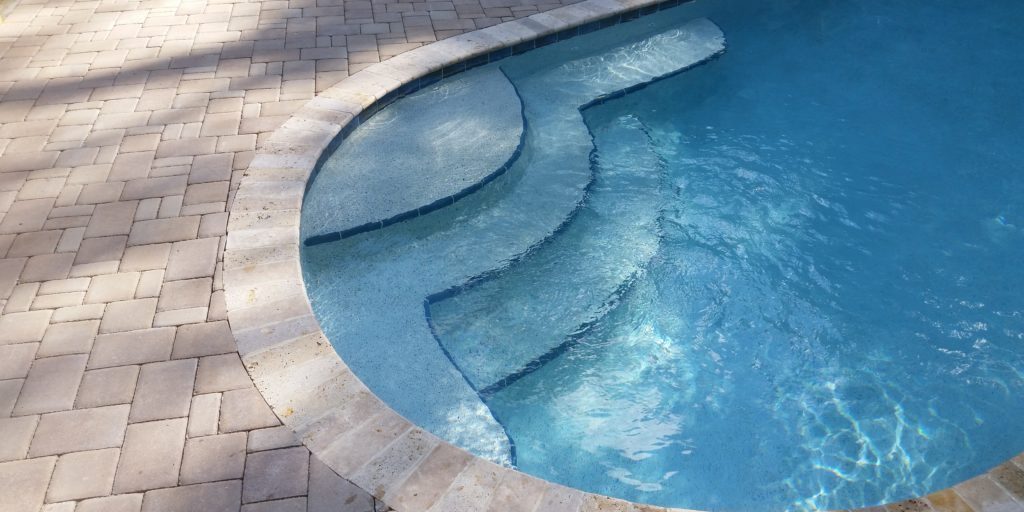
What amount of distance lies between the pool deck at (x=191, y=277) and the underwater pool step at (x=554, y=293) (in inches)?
29.9

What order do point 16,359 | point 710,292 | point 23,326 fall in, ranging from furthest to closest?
point 710,292 → point 23,326 → point 16,359

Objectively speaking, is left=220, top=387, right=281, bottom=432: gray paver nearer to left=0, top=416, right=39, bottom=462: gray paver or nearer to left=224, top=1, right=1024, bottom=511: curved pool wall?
left=224, top=1, right=1024, bottom=511: curved pool wall

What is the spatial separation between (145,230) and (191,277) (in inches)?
19.8

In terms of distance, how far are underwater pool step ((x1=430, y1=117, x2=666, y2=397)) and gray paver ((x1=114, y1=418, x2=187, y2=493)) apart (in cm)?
124

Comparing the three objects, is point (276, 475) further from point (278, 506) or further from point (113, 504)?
point (113, 504)

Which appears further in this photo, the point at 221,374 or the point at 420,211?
the point at 420,211

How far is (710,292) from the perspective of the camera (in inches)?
159

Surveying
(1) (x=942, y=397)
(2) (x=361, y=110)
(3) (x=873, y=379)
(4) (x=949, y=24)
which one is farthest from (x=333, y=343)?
(4) (x=949, y=24)

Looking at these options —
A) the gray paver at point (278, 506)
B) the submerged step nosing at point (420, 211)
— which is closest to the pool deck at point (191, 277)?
the gray paver at point (278, 506)

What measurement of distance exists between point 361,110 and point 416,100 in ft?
1.65

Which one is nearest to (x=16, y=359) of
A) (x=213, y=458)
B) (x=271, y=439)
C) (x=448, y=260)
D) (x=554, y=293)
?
(x=213, y=458)

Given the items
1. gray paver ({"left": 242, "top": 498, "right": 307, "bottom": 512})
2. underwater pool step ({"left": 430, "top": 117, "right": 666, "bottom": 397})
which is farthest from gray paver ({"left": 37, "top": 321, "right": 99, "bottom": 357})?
underwater pool step ({"left": 430, "top": 117, "right": 666, "bottom": 397})

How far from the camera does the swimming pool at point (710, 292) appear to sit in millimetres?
3260

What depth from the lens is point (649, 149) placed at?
5051 mm
